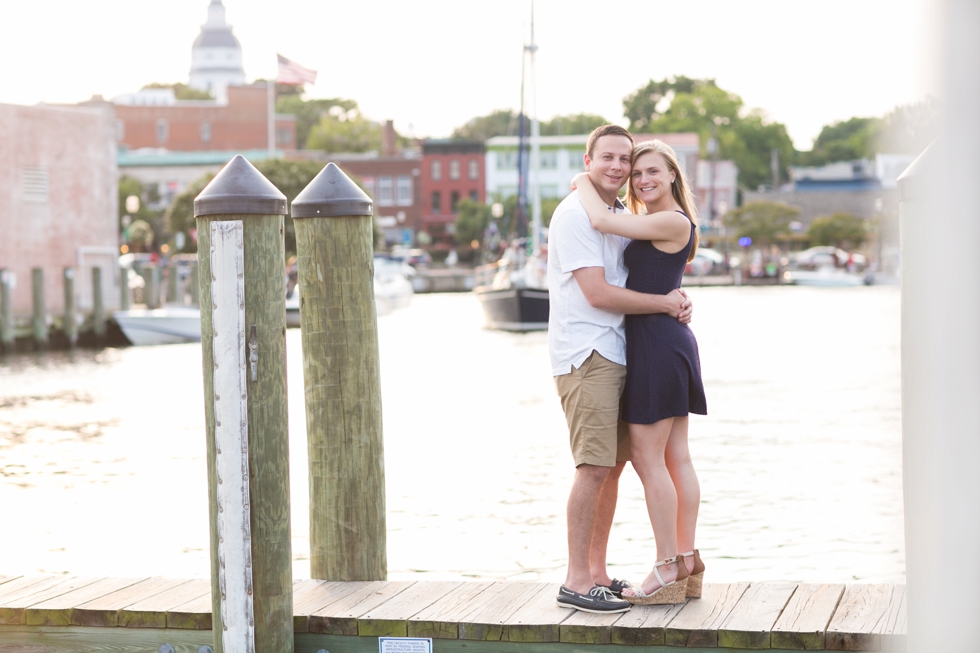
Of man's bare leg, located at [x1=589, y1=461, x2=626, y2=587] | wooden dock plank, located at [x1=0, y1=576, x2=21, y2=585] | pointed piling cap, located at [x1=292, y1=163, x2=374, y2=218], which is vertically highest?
pointed piling cap, located at [x1=292, y1=163, x2=374, y2=218]

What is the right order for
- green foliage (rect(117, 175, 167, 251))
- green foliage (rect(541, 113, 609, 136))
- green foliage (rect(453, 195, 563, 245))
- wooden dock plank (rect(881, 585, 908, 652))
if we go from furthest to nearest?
green foliage (rect(541, 113, 609, 136)) < green foliage (rect(453, 195, 563, 245)) < green foliage (rect(117, 175, 167, 251)) < wooden dock plank (rect(881, 585, 908, 652))

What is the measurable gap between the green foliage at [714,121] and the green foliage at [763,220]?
2526 centimetres

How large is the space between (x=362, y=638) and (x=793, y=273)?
206 feet

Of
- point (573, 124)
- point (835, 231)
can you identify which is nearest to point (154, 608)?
point (835, 231)

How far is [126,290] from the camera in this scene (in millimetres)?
33500

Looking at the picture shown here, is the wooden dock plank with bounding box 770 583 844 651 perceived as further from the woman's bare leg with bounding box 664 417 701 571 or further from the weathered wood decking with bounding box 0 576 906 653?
the woman's bare leg with bounding box 664 417 701 571

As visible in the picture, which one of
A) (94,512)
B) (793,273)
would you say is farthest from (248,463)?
(793,273)

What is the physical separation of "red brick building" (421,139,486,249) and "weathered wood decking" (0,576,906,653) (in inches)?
3153

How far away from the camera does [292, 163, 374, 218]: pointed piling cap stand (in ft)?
13.6

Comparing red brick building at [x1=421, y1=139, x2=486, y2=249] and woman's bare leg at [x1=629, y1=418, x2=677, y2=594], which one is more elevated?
red brick building at [x1=421, y1=139, x2=486, y2=249]

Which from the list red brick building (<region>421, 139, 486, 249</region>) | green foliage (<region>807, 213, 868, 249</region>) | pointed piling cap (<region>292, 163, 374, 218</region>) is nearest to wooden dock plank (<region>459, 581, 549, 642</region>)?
pointed piling cap (<region>292, 163, 374, 218</region>)

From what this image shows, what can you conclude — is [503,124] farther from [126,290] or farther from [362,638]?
[362,638]

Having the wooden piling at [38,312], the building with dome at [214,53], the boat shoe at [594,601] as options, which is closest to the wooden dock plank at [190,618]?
the boat shoe at [594,601]

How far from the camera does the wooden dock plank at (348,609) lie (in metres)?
3.91
